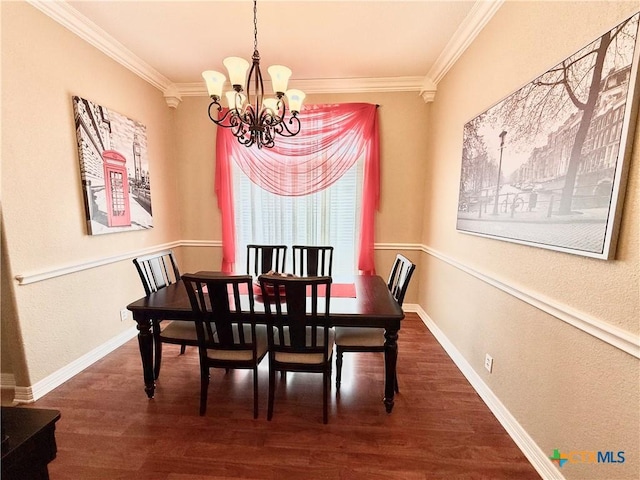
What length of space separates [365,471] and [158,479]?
107cm

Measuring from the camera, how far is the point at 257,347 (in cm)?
183

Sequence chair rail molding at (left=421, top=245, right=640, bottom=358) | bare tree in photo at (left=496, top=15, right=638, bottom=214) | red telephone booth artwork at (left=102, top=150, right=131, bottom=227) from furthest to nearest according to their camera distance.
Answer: red telephone booth artwork at (left=102, top=150, right=131, bottom=227), bare tree in photo at (left=496, top=15, right=638, bottom=214), chair rail molding at (left=421, top=245, right=640, bottom=358)

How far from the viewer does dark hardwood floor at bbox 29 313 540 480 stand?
4.75 feet

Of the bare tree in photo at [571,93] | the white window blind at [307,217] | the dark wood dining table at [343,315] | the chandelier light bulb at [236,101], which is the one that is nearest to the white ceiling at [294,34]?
the chandelier light bulb at [236,101]

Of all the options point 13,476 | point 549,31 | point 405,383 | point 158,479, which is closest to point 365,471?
point 405,383

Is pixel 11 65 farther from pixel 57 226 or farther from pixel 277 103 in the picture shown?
pixel 277 103

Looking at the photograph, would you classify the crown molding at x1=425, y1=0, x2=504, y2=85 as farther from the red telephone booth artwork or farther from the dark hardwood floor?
the red telephone booth artwork

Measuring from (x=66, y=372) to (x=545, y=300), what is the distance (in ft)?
11.0

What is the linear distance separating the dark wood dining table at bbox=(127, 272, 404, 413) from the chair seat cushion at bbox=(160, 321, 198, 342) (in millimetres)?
134

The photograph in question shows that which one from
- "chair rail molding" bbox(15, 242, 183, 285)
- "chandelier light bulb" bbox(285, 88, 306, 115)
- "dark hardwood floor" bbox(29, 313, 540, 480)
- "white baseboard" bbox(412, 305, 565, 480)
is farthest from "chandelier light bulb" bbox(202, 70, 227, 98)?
"white baseboard" bbox(412, 305, 565, 480)

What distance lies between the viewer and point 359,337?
6.40 ft

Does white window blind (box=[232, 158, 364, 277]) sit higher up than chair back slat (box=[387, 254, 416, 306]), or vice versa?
white window blind (box=[232, 158, 364, 277])

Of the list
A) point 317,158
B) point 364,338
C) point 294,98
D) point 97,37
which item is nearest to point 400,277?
point 364,338

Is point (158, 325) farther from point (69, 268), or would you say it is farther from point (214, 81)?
point (214, 81)
